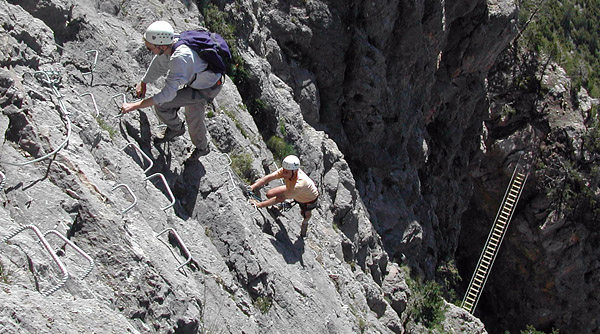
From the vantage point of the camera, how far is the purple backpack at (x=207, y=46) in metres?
9.02

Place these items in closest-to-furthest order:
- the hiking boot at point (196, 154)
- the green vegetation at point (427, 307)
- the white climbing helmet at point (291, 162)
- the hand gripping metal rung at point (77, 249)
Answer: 1. the hand gripping metal rung at point (77, 249)
2. the hiking boot at point (196, 154)
3. the white climbing helmet at point (291, 162)
4. the green vegetation at point (427, 307)

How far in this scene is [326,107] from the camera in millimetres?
20625

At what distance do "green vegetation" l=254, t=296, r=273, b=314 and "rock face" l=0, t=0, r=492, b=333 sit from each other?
0.02 m

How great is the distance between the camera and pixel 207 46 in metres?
9.09

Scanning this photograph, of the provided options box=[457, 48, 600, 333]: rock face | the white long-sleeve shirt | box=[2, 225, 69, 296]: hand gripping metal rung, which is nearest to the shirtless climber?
the white long-sleeve shirt

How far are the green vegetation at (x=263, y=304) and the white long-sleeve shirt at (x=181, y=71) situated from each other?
10.3 ft

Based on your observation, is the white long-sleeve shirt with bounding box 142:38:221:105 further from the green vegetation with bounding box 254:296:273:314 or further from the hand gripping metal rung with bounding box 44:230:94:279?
the green vegetation with bounding box 254:296:273:314

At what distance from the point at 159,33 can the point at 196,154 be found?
2287mm

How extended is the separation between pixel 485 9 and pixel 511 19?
1733 millimetres

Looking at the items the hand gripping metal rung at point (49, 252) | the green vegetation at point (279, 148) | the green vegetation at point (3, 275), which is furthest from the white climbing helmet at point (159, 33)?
the green vegetation at point (279, 148)

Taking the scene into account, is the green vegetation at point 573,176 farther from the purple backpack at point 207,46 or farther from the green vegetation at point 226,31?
the purple backpack at point 207,46

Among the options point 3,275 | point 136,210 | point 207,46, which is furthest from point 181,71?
point 3,275

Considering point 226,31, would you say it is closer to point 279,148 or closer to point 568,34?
point 279,148

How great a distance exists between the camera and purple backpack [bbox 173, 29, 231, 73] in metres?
9.02
